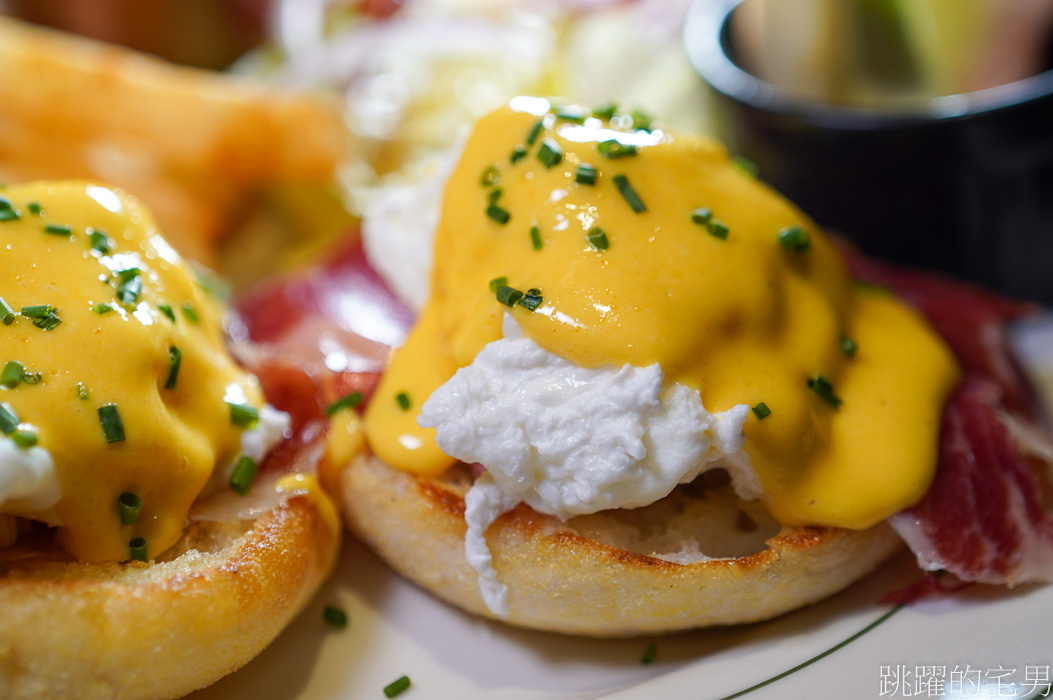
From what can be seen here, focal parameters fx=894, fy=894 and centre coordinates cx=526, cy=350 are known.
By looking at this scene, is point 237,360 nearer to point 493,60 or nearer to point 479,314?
point 479,314

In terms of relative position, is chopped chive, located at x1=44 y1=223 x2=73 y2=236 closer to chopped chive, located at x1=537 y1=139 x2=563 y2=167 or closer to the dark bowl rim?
chopped chive, located at x1=537 y1=139 x2=563 y2=167

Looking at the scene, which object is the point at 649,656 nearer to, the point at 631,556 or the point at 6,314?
the point at 631,556

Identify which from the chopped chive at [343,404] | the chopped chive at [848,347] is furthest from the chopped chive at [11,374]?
the chopped chive at [848,347]

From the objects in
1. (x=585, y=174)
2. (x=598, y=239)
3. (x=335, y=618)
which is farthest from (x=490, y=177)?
(x=335, y=618)

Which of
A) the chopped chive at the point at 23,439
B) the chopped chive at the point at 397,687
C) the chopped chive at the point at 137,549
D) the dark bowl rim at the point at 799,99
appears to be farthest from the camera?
the dark bowl rim at the point at 799,99

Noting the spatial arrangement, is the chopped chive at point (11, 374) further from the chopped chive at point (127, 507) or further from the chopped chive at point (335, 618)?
the chopped chive at point (335, 618)

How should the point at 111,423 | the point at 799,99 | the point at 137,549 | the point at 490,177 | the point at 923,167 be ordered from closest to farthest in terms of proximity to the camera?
the point at 111,423 → the point at 137,549 → the point at 490,177 → the point at 923,167 → the point at 799,99
